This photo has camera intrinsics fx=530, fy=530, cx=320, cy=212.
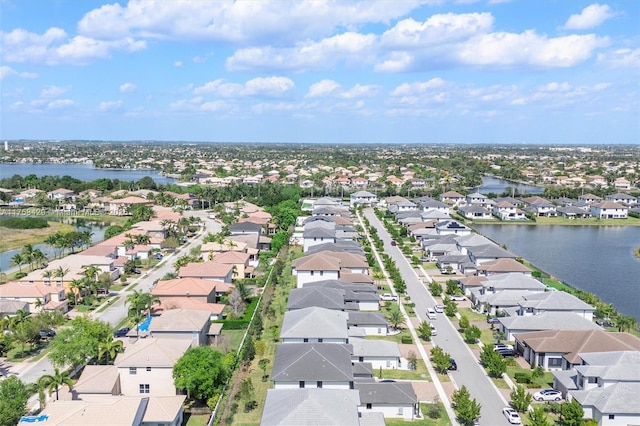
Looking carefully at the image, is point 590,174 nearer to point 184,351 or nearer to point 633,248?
point 633,248

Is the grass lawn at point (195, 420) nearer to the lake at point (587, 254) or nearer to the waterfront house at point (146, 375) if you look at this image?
the waterfront house at point (146, 375)

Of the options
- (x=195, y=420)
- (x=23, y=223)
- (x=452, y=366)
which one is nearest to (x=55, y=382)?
(x=195, y=420)

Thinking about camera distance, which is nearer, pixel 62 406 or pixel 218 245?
pixel 62 406

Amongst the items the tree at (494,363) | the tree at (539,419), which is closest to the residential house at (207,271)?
the tree at (494,363)

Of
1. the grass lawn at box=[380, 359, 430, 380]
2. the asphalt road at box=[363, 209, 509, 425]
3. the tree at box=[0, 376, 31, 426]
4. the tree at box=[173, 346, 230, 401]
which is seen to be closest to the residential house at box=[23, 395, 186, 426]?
the tree at box=[0, 376, 31, 426]

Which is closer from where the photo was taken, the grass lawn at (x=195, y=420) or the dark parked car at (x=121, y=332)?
the grass lawn at (x=195, y=420)

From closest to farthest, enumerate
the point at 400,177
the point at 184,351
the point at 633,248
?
1. the point at 184,351
2. the point at 633,248
3. the point at 400,177

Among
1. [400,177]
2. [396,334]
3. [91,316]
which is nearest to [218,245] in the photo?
[91,316]
